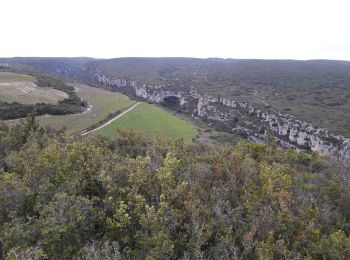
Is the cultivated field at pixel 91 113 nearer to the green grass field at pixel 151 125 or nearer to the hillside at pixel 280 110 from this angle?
the green grass field at pixel 151 125

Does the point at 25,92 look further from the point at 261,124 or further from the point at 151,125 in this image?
the point at 261,124

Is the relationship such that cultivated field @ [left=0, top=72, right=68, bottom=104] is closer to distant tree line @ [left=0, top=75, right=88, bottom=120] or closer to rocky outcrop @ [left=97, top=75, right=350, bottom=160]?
distant tree line @ [left=0, top=75, right=88, bottom=120]

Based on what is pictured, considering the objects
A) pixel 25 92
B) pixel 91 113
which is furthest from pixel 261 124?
pixel 25 92

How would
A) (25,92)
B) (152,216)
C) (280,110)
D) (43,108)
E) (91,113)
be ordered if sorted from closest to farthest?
(152,216), (43,108), (91,113), (25,92), (280,110)

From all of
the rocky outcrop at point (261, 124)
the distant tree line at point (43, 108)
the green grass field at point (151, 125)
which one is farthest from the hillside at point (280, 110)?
the distant tree line at point (43, 108)

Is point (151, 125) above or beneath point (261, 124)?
above

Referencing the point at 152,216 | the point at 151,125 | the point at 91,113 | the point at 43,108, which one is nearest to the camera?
the point at 152,216
